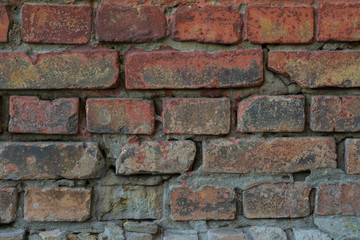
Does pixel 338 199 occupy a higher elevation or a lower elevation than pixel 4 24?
lower

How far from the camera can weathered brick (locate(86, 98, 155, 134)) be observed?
753 millimetres

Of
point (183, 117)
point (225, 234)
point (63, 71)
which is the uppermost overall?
point (63, 71)

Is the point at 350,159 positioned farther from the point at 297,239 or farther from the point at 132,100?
the point at 132,100

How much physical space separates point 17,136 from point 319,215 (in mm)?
777

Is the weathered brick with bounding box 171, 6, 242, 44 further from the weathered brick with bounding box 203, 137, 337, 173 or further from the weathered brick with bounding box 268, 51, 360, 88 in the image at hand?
the weathered brick with bounding box 203, 137, 337, 173

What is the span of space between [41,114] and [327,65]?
0.70m

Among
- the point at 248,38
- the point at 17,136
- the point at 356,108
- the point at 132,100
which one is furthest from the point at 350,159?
the point at 17,136

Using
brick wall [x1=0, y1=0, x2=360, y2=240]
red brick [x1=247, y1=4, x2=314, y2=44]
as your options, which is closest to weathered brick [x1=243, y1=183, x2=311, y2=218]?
brick wall [x1=0, y1=0, x2=360, y2=240]

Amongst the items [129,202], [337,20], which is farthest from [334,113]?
[129,202]

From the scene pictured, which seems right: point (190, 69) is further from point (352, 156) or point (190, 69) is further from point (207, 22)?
point (352, 156)

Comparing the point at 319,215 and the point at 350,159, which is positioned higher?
the point at 350,159

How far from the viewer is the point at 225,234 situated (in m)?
0.77

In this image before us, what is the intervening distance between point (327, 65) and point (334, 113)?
0.39 ft

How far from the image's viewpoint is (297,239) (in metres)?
0.76
